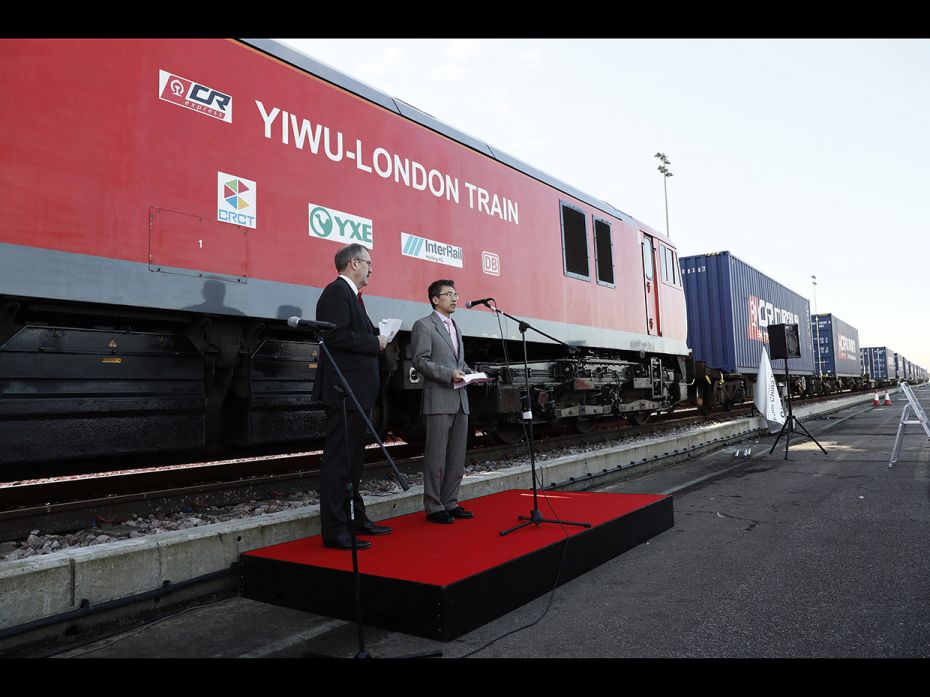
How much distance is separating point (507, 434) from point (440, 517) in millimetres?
4009

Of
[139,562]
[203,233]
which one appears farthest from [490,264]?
[139,562]

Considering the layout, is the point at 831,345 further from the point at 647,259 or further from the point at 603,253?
the point at 603,253

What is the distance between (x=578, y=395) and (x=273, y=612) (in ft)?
18.8

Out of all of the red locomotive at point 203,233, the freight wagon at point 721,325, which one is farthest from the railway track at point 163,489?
the freight wagon at point 721,325

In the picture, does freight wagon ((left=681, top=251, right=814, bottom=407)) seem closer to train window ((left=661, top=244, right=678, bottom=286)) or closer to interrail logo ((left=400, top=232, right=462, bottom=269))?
train window ((left=661, top=244, right=678, bottom=286))

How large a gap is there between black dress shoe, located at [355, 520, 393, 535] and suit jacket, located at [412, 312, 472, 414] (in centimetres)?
88

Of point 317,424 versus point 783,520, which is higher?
point 317,424

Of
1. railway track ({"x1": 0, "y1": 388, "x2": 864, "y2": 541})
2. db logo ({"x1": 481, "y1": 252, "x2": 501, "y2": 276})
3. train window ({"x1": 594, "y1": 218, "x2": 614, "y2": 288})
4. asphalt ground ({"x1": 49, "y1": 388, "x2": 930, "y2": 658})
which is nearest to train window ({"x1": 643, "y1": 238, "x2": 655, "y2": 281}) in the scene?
train window ({"x1": 594, "y1": 218, "x2": 614, "y2": 288})

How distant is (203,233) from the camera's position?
4.02 meters

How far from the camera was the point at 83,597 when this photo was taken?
2.68 m

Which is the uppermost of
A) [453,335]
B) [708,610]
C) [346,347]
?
[453,335]
